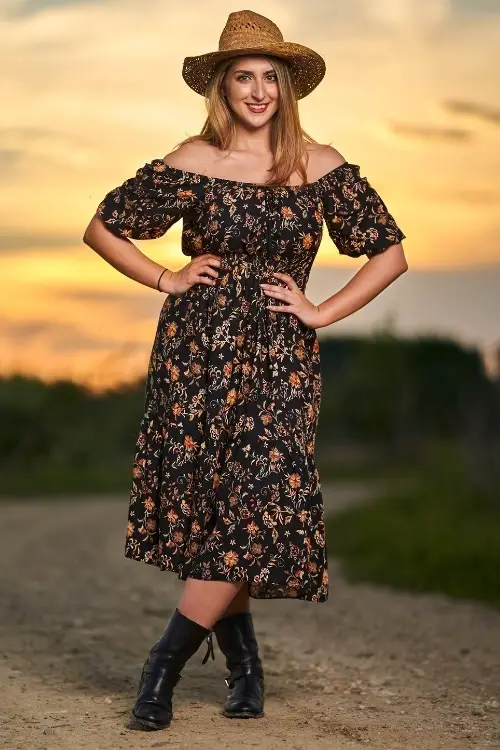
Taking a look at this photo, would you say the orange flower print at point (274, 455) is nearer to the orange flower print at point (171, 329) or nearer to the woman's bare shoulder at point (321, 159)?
the orange flower print at point (171, 329)

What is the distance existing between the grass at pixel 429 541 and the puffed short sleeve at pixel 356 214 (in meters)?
4.00

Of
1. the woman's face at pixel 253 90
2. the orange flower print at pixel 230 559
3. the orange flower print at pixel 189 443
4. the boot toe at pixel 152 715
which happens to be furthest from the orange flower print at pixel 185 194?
the boot toe at pixel 152 715

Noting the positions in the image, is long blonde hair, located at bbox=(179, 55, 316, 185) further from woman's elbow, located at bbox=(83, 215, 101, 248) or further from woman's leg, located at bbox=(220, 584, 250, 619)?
woman's leg, located at bbox=(220, 584, 250, 619)

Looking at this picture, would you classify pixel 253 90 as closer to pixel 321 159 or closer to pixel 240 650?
pixel 321 159

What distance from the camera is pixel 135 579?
9172 mm

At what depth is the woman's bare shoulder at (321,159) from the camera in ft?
15.7

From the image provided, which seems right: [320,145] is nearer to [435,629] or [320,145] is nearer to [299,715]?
[299,715]

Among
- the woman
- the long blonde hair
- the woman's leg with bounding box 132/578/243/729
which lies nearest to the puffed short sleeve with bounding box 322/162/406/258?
the woman

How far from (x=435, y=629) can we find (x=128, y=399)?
42.9 ft

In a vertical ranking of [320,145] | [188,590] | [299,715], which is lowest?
[299,715]

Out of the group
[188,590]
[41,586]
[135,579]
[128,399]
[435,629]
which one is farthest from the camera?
[128,399]

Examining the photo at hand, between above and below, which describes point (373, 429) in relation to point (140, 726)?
above

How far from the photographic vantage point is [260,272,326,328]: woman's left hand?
4.64 m

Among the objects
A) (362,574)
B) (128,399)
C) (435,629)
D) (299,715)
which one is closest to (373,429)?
(128,399)
